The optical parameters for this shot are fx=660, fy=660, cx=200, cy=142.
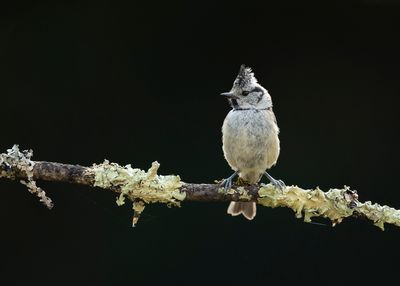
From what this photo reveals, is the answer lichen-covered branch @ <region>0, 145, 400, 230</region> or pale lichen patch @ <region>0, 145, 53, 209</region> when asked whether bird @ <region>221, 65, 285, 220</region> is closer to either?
lichen-covered branch @ <region>0, 145, 400, 230</region>

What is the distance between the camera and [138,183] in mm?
2090

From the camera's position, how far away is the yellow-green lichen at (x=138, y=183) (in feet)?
6.66

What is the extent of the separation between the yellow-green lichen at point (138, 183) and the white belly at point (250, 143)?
2.02 ft

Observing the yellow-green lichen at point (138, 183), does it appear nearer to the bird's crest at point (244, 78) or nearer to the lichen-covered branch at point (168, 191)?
the lichen-covered branch at point (168, 191)

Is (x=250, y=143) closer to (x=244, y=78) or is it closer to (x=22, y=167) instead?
(x=244, y=78)

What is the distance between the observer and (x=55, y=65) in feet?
10.8

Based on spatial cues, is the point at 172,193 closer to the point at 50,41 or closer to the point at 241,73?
the point at 241,73

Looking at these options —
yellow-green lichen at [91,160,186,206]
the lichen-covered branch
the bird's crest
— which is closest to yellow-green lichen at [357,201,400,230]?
the lichen-covered branch

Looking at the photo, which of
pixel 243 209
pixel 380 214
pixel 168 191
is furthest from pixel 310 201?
pixel 243 209

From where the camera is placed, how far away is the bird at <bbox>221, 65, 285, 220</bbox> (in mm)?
2652

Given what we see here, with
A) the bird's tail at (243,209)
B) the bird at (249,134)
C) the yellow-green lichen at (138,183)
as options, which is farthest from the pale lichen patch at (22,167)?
the bird's tail at (243,209)

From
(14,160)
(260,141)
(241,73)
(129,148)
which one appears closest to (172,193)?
(14,160)

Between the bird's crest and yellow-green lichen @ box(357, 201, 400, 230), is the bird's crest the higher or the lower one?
the higher one

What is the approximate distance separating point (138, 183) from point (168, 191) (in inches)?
4.0
